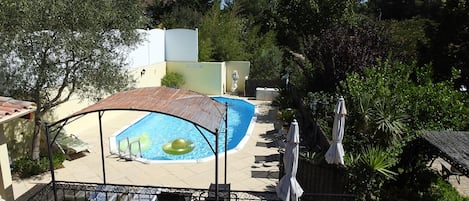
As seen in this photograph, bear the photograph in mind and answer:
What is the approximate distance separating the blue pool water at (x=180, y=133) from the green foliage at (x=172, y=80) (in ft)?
14.3

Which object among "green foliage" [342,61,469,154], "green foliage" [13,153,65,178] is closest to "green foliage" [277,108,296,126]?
"green foliage" [342,61,469,154]

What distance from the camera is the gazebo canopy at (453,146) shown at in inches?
286

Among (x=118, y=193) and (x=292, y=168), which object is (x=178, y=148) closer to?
(x=118, y=193)

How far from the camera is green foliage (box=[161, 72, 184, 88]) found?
26.1 metres

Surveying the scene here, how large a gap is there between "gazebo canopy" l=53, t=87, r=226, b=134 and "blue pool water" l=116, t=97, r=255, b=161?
17.5ft

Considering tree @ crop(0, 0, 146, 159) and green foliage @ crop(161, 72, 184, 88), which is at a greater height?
tree @ crop(0, 0, 146, 159)

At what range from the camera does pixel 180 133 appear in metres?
19.8

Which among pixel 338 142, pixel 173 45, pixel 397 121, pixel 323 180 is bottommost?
pixel 323 180

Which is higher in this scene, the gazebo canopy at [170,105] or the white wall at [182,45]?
the white wall at [182,45]

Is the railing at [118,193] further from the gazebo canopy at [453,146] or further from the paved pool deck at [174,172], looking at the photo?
the gazebo canopy at [453,146]

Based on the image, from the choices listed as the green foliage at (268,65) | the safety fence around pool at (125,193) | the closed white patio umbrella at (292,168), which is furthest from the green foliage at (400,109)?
the green foliage at (268,65)

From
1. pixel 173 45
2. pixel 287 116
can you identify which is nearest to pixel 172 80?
pixel 173 45

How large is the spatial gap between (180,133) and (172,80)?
24.9ft

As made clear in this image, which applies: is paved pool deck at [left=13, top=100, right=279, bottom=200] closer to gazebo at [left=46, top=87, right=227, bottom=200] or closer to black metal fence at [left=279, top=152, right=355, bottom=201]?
black metal fence at [left=279, top=152, right=355, bottom=201]
